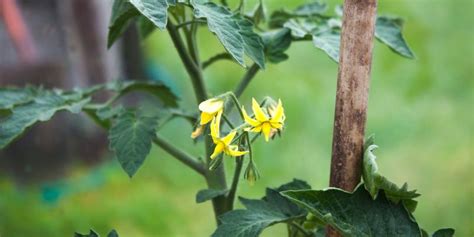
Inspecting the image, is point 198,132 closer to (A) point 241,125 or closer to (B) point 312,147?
(A) point 241,125

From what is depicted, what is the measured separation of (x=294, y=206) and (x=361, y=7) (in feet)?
0.80

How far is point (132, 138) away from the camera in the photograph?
3.11 ft

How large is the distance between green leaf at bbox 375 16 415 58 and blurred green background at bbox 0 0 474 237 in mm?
827

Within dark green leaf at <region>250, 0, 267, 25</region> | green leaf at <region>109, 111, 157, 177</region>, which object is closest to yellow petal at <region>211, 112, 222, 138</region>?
green leaf at <region>109, 111, 157, 177</region>

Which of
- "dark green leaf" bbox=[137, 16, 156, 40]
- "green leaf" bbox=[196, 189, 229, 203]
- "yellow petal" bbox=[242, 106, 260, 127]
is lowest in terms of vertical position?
"green leaf" bbox=[196, 189, 229, 203]

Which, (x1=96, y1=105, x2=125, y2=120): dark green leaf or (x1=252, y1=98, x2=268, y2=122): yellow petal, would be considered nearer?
(x1=252, y1=98, x2=268, y2=122): yellow petal

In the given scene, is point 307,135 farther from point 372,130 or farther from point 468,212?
point 468,212

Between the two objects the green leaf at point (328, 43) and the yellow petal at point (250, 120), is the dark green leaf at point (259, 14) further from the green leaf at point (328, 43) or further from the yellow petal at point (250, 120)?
the yellow petal at point (250, 120)

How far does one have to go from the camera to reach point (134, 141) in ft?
3.10

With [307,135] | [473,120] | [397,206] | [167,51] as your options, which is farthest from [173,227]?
[397,206]

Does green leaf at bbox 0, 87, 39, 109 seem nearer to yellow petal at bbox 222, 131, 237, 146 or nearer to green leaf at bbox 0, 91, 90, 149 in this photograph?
green leaf at bbox 0, 91, 90, 149

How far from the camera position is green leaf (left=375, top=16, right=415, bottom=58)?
1.03 metres

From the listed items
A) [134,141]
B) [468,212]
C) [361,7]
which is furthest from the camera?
[468,212]

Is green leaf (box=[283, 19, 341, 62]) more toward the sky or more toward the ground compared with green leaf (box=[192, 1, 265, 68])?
more toward the ground
